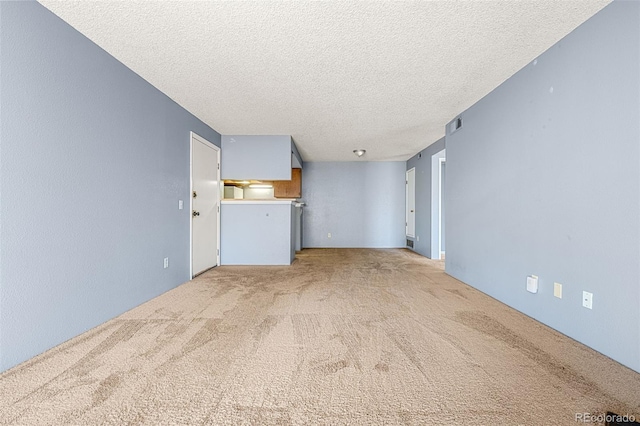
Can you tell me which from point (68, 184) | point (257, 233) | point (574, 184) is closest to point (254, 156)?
point (257, 233)

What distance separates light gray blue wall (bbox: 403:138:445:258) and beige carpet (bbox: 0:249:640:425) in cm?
311

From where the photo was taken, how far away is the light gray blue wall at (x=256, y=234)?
15.8 ft

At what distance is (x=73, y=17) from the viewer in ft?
6.15

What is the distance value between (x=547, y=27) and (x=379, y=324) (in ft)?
8.38

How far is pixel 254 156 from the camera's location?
4.81 m

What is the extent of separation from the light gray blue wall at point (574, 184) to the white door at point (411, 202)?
3385 millimetres

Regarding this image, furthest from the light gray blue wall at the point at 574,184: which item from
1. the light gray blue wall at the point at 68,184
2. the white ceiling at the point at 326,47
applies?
the light gray blue wall at the point at 68,184

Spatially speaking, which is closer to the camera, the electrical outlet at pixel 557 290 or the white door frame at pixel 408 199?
the electrical outlet at pixel 557 290

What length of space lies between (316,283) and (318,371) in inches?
79.1

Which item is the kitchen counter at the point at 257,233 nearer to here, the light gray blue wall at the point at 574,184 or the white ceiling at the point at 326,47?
the white ceiling at the point at 326,47

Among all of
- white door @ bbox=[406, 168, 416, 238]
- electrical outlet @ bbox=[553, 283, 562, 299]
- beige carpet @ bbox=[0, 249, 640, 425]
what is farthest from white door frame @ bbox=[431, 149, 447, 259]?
electrical outlet @ bbox=[553, 283, 562, 299]

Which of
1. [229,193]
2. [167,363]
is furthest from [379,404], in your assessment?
[229,193]

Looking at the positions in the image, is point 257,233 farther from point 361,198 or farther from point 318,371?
point 318,371

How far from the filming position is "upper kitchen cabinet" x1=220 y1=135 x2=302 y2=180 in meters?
4.79
